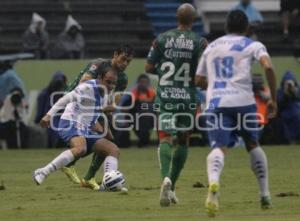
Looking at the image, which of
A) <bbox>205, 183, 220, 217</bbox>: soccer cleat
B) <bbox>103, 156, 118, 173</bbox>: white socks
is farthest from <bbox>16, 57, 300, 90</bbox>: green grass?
<bbox>205, 183, 220, 217</bbox>: soccer cleat

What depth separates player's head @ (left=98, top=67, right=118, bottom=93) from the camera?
15.0m

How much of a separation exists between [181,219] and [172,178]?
236 cm

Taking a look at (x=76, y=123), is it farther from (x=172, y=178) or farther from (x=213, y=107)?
(x=213, y=107)

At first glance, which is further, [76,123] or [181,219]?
[76,123]

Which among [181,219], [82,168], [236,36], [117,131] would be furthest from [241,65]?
[117,131]

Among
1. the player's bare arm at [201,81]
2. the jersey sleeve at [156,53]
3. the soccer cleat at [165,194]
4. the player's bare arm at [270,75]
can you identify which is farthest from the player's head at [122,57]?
the player's bare arm at [270,75]

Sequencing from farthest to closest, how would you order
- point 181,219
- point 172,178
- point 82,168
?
point 82,168
point 172,178
point 181,219

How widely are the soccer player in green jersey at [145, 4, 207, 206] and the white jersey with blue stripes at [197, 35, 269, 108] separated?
177cm

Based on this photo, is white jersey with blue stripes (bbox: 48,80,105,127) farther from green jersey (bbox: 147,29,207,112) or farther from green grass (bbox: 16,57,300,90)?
green grass (bbox: 16,57,300,90)

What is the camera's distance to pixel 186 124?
45.8 ft

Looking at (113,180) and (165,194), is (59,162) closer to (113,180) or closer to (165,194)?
(113,180)

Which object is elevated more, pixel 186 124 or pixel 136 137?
pixel 186 124

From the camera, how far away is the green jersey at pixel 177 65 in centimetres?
1382

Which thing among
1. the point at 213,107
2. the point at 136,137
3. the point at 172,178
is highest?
the point at 213,107
